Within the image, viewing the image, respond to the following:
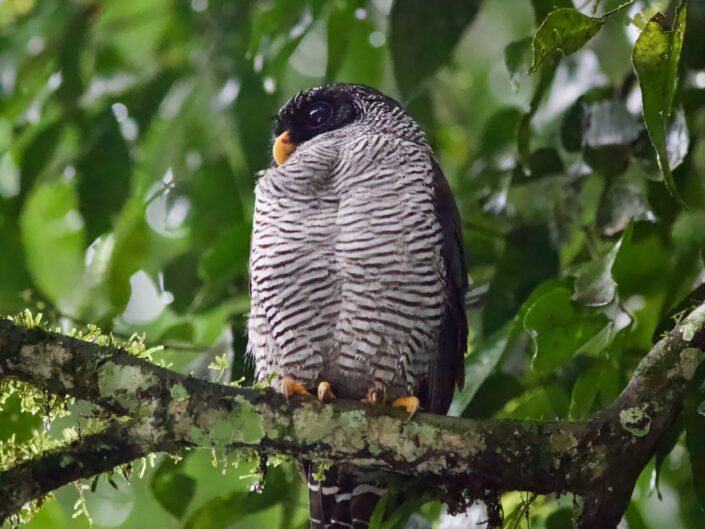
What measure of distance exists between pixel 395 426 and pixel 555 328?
1.99 ft

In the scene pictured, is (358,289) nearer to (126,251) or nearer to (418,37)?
(418,37)

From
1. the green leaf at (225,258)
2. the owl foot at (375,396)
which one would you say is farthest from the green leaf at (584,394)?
the green leaf at (225,258)

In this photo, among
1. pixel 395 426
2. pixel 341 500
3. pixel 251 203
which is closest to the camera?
pixel 395 426

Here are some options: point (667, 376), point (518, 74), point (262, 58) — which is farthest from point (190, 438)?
point (262, 58)

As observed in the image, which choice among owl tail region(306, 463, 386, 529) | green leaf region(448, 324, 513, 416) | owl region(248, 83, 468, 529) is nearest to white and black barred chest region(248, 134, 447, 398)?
owl region(248, 83, 468, 529)

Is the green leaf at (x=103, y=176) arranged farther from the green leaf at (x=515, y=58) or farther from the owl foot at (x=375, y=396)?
the green leaf at (x=515, y=58)

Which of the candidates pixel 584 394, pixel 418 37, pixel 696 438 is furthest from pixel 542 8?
pixel 696 438

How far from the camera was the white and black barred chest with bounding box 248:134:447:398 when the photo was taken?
3.26 metres

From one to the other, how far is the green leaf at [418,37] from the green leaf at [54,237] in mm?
2114

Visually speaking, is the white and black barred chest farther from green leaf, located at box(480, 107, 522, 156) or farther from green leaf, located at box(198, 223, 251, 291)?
green leaf, located at box(480, 107, 522, 156)

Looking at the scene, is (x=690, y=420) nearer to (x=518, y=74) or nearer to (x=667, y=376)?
(x=667, y=376)

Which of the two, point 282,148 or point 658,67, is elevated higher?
point 658,67

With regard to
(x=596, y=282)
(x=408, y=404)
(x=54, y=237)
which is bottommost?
(x=54, y=237)

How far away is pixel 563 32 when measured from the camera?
7.85 feet
